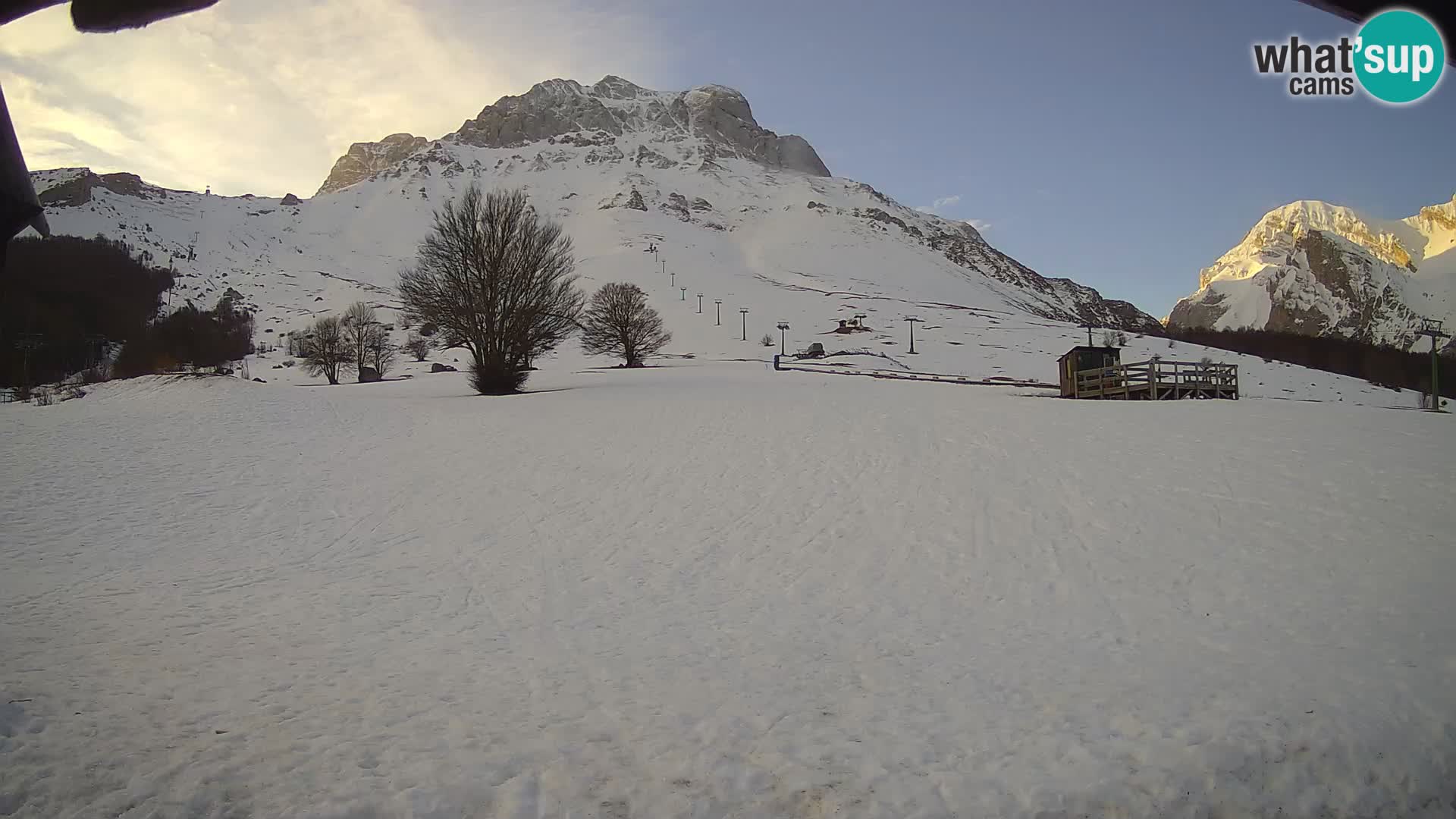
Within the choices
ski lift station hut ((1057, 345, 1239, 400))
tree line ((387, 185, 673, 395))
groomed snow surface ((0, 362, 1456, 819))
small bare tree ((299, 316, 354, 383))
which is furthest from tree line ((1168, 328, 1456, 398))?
small bare tree ((299, 316, 354, 383))

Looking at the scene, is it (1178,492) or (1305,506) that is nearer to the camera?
(1305,506)

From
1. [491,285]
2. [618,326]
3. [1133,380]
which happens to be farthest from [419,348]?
[1133,380]

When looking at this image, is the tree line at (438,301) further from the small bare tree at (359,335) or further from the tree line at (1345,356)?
the tree line at (1345,356)

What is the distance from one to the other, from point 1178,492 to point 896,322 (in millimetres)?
89307

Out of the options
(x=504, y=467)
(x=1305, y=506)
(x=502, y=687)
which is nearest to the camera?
(x=502, y=687)

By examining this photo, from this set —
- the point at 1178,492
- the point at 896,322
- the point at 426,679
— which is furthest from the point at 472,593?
the point at 896,322

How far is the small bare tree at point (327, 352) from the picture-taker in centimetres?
6141

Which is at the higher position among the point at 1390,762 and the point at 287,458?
Answer: the point at 287,458

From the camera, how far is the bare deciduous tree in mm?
34906

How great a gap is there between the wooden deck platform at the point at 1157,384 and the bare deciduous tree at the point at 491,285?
26.2 metres

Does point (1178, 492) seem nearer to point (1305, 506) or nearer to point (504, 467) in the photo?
point (1305, 506)

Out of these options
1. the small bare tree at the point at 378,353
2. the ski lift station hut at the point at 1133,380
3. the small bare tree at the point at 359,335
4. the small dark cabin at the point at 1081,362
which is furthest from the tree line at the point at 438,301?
the ski lift station hut at the point at 1133,380

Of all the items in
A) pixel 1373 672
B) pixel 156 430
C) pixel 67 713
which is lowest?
pixel 1373 672

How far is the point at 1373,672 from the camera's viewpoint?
8.32 metres
